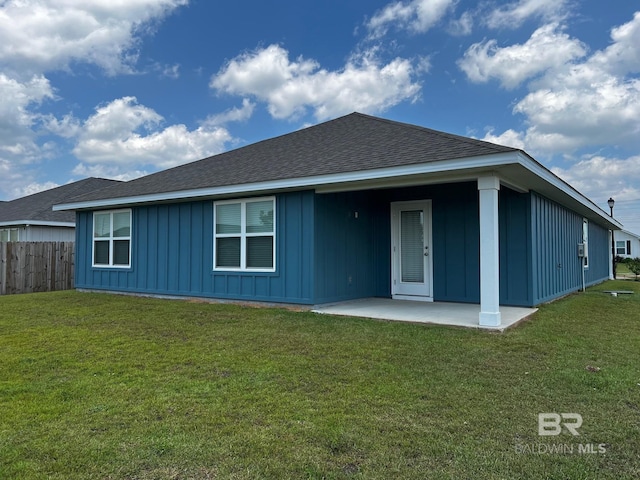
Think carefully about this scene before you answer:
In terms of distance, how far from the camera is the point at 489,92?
1295 cm

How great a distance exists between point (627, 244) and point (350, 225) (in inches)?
1457

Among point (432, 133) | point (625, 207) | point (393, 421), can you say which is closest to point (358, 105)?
point (432, 133)

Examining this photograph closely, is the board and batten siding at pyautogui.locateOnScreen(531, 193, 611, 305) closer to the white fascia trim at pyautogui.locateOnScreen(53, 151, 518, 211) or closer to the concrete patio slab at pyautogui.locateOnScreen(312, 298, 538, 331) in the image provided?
the concrete patio slab at pyautogui.locateOnScreen(312, 298, 538, 331)

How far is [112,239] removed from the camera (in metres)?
10.6

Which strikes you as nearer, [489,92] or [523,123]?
[489,92]

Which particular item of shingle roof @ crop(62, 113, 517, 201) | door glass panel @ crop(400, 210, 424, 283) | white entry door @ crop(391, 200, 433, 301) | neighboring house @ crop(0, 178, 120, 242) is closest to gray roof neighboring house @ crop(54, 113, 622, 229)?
shingle roof @ crop(62, 113, 517, 201)

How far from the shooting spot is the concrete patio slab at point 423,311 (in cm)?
623

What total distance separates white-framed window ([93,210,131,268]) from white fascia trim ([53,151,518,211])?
1.30 feet

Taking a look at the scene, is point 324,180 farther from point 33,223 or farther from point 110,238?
point 33,223

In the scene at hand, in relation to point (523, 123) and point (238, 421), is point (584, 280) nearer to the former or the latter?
point (523, 123)

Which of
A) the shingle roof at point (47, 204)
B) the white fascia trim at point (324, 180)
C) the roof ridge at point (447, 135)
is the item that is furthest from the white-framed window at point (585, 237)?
the shingle roof at point (47, 204)

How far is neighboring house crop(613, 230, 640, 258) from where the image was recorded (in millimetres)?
35469

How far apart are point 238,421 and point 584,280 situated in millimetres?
12768

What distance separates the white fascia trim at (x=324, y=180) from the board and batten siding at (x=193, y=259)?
1.25 feet
